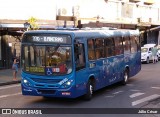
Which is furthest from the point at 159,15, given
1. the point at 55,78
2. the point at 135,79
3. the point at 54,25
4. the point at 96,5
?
the point at 55,78

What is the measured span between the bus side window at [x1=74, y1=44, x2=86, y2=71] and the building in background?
521 inches

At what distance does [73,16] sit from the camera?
124 ft

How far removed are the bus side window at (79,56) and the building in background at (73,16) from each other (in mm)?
13242

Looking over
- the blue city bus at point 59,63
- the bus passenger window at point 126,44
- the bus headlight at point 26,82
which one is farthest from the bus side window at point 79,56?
the bus passenger window at point 126,44

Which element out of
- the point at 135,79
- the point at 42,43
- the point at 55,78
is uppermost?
the point at 42,43

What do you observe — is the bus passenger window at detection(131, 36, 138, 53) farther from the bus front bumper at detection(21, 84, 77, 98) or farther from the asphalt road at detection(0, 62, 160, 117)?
the bus front bumper at detection(21, 84, 77, 98)

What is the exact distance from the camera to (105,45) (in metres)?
16.8

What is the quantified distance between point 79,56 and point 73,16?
23.9m

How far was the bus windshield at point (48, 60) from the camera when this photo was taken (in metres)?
13.7

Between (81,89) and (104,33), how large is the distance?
3673 millimetres

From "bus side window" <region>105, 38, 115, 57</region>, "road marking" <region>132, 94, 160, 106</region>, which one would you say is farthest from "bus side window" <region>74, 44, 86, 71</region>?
"bus side window" <region>105, 38, 115, 57</region>

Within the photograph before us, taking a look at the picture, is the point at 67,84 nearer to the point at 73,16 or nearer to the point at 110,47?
the point at 110,47

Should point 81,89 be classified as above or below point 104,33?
below

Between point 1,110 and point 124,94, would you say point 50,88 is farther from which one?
point 124,94
